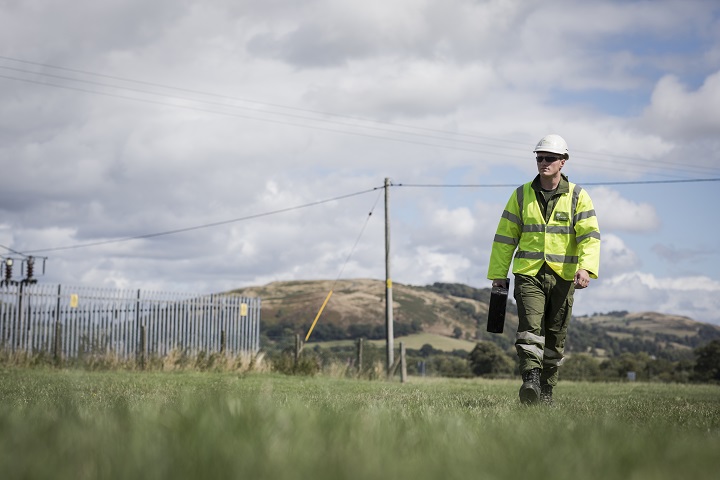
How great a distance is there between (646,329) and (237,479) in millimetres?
113944

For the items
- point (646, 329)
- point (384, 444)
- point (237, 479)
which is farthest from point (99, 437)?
point (646, 329)

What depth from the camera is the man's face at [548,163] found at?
8.45m

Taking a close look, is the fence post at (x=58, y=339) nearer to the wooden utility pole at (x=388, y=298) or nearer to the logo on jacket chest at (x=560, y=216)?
the wooden utility pole at (x=388, y=298)

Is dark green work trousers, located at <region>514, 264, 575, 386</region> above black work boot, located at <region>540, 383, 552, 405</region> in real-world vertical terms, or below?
above

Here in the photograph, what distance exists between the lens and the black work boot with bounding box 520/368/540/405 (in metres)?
8.05

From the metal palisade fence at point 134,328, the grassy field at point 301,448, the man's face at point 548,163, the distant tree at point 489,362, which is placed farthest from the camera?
the distant tree at point 489,362

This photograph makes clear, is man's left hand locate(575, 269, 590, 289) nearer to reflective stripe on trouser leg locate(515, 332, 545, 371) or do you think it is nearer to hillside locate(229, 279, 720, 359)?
reflective stripe on trouser leg locate(515, 332, 545, 371)

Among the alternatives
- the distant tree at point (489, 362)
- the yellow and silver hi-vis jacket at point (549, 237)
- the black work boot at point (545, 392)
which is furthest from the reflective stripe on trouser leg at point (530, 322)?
the distant tree at point (489, 362)

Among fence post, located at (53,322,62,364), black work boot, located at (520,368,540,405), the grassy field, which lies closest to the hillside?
fence post, located at (53,322,62,364)

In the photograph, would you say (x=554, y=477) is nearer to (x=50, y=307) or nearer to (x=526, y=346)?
(x=526, y=346)

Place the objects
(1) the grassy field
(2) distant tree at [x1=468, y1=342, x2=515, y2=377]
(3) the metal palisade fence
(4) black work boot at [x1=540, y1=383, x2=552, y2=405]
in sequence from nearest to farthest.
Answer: (1) the grassy field → (4) black work boot at [x1=540, y1=383, x2=552, y2=405] → (3) the metal palisade fence → (2) distant tree at [x1=468, y1=342, x2=515, y2=377]

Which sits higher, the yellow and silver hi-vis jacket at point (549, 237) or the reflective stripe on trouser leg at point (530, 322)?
the yellow and silver hi-vis jacket at point (549, 237)

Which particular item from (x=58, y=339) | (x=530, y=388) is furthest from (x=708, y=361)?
(x=530, y=388)

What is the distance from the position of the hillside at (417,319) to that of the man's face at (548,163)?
57.8m
